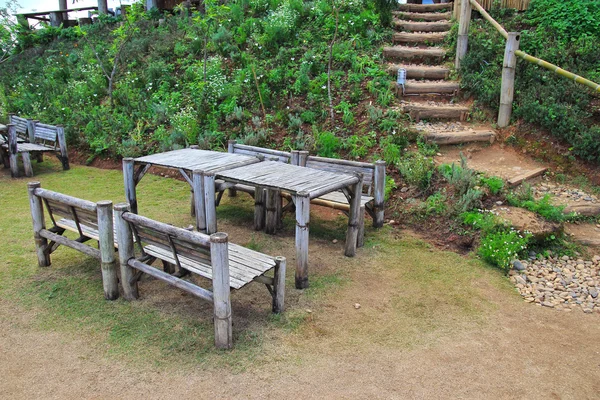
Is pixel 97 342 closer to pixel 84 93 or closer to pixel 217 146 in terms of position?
pixel 217 146

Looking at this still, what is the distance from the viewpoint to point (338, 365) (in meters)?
3.35

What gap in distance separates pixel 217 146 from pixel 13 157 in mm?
3692

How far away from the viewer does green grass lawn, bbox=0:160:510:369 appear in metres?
3.58

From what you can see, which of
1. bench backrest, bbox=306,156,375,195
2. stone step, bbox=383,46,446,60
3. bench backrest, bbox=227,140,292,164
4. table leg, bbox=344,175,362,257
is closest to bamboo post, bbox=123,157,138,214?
bench backrest, bbox=227,140,292,164

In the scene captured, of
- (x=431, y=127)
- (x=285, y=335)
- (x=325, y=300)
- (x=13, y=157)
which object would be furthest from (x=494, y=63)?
(x=13, y=157)

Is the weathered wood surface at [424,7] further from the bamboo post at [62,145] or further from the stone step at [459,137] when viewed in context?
the bamboo post at [62,145]

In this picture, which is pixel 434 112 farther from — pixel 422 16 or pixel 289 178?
pixel 422 16

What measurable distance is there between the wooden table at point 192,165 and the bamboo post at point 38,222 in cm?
138

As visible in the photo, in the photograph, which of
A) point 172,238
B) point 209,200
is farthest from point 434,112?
point 172,238

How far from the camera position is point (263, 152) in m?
6.42

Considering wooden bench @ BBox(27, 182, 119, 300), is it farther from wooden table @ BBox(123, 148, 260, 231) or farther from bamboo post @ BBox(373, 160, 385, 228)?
bamboo post @ BBox(373, 160, 385, 228)

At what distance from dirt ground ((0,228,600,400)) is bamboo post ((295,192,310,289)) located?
0.47m

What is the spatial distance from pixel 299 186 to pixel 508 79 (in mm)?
4975

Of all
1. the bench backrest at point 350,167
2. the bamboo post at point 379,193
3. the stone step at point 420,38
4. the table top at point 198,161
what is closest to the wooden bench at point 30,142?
the table top at point 198,161
